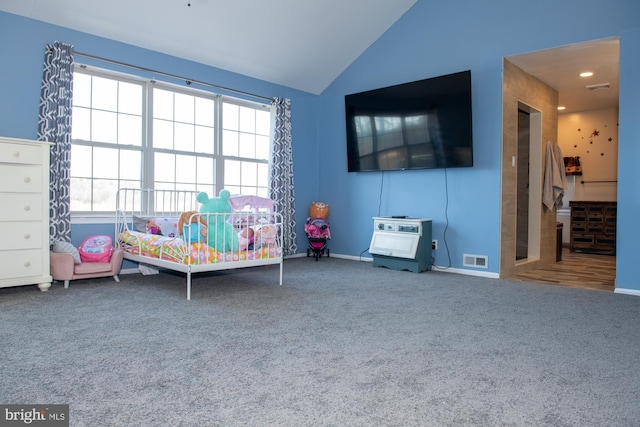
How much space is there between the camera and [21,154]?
139 inches

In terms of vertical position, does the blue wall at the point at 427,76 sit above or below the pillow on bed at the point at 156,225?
above

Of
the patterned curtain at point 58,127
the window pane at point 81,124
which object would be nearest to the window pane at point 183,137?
the window pane at point 81,124

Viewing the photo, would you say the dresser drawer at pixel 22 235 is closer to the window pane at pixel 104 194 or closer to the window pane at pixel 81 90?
the window pane at pixel 104 194

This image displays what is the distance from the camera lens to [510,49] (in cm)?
462

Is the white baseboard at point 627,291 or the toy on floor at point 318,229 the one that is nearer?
the white baseboard at point 627,291

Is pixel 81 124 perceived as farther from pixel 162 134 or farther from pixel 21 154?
pixel 21 154

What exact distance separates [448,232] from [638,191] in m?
1.89

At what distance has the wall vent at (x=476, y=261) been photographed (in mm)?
4834

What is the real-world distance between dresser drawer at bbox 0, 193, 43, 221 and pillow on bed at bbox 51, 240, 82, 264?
1.19ft

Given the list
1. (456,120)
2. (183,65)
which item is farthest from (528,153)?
(183,65)

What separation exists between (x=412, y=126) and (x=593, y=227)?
13.5ft

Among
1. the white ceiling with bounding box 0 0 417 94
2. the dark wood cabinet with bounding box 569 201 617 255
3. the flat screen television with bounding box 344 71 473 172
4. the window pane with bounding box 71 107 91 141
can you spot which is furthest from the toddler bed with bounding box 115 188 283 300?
the dark wood cabinet with bounding box 569 201 617 255

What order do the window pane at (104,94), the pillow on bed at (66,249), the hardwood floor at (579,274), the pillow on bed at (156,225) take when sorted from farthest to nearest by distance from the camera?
the window pane at (104,94) → the hardwood floor at (579,274) → the pillow on bed at (156,225) → the pillow on bed at (66,249)

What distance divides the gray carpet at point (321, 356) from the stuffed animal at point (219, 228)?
0.42m
